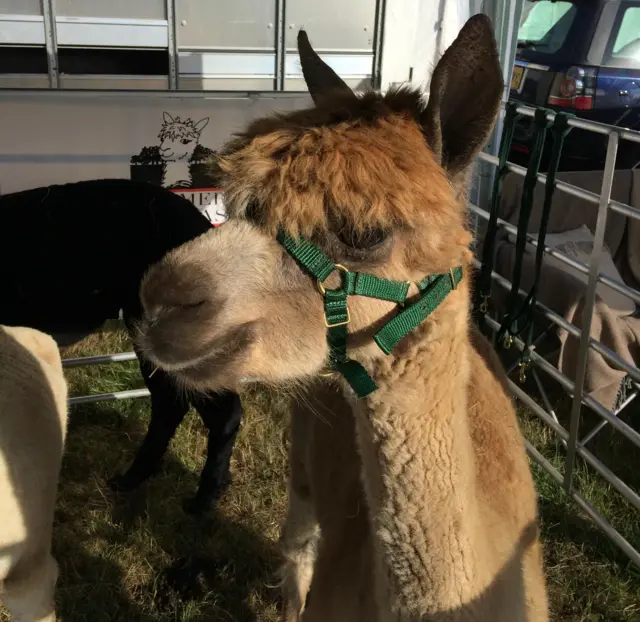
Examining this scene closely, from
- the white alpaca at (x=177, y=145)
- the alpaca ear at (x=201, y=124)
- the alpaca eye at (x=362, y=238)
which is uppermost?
the alpaca eye at (x=362, y=238)

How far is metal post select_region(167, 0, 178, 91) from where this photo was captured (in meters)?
3.54

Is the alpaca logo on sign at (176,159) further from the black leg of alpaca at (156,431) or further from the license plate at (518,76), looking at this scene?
the license plate at (518,76)

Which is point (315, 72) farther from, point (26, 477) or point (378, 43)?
point (378, 43)

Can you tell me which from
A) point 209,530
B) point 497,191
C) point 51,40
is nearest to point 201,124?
point 51,40

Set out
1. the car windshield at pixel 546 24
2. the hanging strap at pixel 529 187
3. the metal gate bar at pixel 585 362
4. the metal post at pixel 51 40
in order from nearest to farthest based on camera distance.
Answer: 1. the metal gate bar at pixel 585 362
2. the hanging strap at pixel 529 187
3. the metal post at pixel 51 40
4. the car windshield at pixel 546 24

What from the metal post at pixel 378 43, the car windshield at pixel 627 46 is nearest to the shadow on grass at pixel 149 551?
the metal post at pixel 378 43

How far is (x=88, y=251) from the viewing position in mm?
3090

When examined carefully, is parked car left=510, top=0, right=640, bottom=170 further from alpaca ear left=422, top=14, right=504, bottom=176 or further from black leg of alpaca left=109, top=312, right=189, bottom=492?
alpaca ear left=422, top=14, right=504, bottom=176

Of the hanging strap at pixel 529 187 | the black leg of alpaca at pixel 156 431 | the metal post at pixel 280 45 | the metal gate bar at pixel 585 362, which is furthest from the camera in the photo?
the metal post at pixel 280 45

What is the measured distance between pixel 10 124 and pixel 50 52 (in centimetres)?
47

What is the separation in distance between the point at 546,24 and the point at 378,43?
4.84 meters

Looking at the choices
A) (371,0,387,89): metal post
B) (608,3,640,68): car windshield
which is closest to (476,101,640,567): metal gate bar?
(371,0,387,89): metal post

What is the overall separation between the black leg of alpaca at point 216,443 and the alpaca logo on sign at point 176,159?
40.3 inches

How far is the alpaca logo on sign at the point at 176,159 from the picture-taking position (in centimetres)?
351
